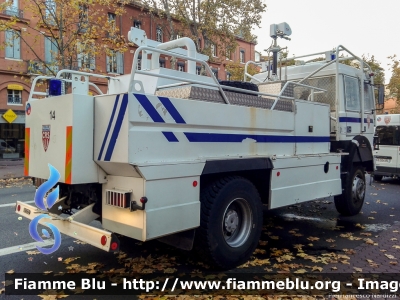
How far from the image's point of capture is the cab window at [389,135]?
12922mm

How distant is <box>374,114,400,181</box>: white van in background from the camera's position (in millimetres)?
12766

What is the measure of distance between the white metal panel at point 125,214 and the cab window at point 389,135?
11983 mm

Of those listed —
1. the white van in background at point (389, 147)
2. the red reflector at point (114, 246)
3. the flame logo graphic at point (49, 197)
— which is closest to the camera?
the red reflector at point (114, 246)

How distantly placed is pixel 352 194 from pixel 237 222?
3.64 metres

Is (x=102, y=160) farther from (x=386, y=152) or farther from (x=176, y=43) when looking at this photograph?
(x=386, y=152)

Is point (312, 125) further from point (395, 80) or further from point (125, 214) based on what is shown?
point (395, 80)

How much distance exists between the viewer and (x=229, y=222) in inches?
172

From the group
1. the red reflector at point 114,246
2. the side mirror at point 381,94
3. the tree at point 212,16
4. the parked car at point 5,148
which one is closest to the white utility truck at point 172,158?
the red reflector at point 114,246

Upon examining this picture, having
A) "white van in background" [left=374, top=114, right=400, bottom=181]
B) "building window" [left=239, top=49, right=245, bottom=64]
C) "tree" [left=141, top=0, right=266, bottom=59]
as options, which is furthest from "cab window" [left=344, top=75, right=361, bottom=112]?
"building window" [left=239, top=49, right=245, bottom=64]

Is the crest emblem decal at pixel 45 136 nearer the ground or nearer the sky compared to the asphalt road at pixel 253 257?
nearer the sky

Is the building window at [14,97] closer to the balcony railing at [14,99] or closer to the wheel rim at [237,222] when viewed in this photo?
the balcony railing at [14,99]

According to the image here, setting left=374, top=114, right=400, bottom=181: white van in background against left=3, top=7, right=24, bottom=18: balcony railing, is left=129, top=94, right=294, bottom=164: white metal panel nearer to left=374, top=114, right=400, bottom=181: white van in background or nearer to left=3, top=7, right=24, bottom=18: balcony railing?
left=374, top=114, right=400, bottom=181: white van in background

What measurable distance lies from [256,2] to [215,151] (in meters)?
21.3

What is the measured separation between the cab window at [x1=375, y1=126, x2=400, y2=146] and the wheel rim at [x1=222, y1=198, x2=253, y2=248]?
1046cm
